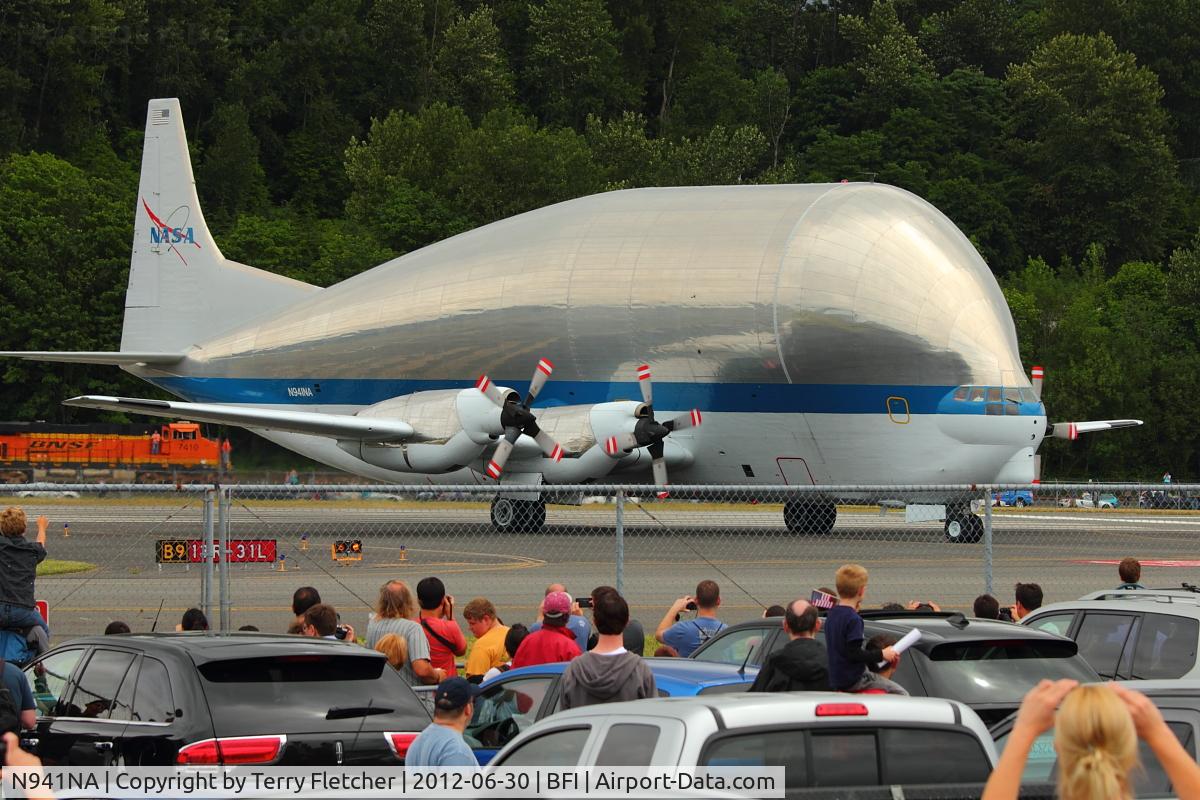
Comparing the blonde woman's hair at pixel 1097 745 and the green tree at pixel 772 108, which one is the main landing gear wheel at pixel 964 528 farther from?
the green tree at pixel 772 108

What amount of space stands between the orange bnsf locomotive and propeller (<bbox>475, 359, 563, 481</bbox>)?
23906 millimetres

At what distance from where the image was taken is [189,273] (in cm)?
4666

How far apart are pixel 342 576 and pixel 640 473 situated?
863 inches

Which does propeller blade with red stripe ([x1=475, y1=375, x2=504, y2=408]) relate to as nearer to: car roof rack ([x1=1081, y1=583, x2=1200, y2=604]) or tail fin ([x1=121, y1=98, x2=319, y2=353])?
tail fin ([x1=121, y1=98, x2=319, y2=353])

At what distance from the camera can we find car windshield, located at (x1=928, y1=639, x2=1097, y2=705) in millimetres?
9750

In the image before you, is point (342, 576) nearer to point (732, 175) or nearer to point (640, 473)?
point (640, 473)

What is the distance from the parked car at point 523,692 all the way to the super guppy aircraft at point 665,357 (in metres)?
19.7

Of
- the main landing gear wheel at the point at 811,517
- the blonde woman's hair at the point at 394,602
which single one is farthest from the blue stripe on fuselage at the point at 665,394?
the blonde woman's hair at the point at 394,602

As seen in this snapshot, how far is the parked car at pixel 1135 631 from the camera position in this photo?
11234mm

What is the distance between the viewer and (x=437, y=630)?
1229 centimetres

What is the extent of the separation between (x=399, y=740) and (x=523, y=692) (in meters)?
1.01

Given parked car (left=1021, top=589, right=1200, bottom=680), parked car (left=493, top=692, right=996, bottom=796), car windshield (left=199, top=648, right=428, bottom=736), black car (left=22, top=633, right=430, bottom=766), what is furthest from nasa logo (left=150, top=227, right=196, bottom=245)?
parked car (left=493, top=692, right=996, bottom=796)
